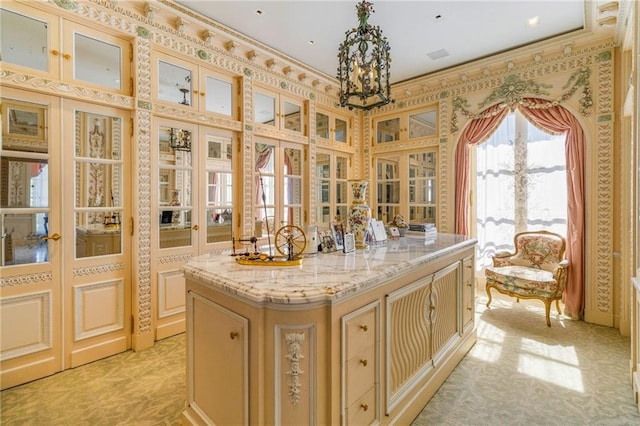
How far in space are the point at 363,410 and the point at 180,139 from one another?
3.11 meters

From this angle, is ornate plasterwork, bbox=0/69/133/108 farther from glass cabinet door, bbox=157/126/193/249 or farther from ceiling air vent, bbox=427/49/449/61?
ceiling air vent, bbox=427/49/449/61

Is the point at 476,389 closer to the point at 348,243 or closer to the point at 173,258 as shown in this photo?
the point at 348,243

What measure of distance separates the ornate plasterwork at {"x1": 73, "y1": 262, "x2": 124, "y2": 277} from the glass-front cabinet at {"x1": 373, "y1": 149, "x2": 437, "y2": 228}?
4.10 metres

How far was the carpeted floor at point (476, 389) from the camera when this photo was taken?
199 cm

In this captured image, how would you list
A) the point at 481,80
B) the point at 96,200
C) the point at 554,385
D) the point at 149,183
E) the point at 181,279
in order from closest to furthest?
the point at 554,385
the point at 96,200
the point at 149,183
the point at 181,279
the point at 481,80

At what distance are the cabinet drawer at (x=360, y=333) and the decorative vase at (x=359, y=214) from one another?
77 centimetres

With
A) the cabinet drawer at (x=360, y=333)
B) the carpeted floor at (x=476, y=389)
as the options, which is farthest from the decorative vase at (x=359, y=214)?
the carpeted floor at (x=476, y=389)

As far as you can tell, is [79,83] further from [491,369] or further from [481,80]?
[481,80]

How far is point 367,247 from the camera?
2.30 meters

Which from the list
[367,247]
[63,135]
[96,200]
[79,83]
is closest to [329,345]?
[367,247]

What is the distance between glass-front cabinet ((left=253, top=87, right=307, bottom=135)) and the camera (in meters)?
4.11

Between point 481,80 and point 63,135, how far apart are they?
16.5 feet

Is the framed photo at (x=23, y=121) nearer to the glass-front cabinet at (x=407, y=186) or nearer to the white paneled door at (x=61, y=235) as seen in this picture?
the white paneled door at (x=61, y=235)

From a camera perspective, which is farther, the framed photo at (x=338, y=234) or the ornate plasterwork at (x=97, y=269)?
the ornate plasterwork at (x=97, y=269)
